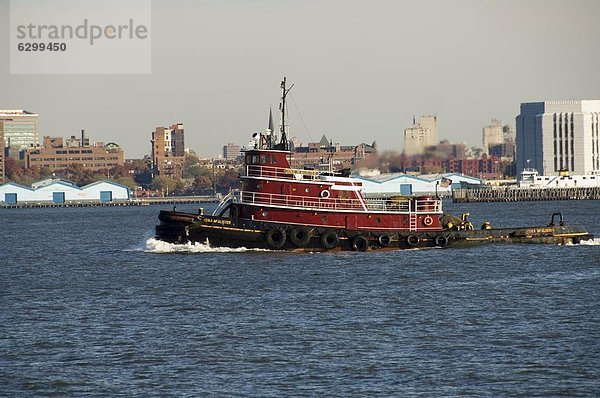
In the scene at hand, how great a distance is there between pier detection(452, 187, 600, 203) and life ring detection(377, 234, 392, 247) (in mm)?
125582

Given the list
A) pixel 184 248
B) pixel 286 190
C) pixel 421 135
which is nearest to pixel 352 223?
pixel 286 190

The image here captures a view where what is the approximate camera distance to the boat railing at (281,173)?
61.0m

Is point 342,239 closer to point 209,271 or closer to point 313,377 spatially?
point 209,271

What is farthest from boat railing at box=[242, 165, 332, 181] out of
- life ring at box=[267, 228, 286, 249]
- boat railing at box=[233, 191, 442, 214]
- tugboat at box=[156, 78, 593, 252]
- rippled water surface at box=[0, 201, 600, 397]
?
rippled water surface at box=[0, 201, 600, 397]

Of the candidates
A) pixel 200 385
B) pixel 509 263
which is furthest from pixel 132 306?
pixel 509 263

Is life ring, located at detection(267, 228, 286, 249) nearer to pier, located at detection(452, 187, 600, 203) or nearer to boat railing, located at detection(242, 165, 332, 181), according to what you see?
boat railing, located at detection(242, 165, 332, 181)

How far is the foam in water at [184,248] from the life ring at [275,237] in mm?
796

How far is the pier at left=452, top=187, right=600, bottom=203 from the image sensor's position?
185 meters

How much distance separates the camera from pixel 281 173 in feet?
201

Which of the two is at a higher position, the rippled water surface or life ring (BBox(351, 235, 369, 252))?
life ring (BBox(351, 235, 369, 252))

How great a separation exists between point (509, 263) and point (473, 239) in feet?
27.3

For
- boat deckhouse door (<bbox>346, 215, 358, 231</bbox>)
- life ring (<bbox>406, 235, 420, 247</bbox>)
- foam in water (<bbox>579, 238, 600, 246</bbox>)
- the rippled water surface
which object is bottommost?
the rippled water surface

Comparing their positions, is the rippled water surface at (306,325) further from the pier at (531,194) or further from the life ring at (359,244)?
the pier at (531,194)

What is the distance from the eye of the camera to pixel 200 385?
2933 cm
